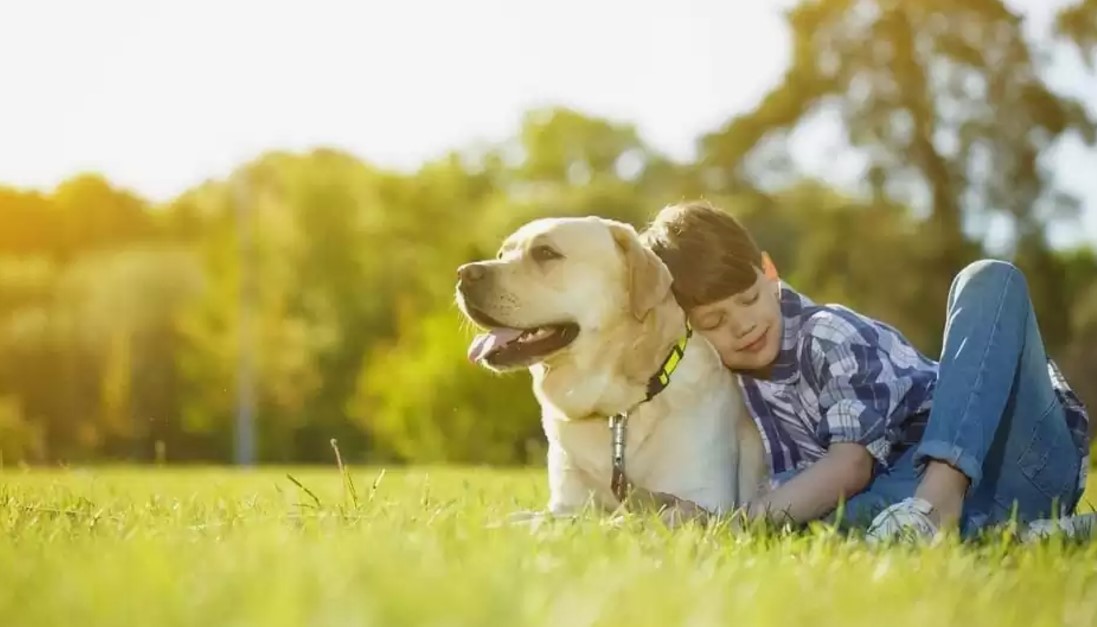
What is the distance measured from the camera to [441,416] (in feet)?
65.4

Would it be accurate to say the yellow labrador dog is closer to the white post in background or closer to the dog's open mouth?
the dog's open mouth

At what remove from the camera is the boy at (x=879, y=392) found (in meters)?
3.85

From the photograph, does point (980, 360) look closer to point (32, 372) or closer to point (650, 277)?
point (650, 277)

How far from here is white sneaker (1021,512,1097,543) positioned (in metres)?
3.71

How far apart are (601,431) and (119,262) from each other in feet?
64.1

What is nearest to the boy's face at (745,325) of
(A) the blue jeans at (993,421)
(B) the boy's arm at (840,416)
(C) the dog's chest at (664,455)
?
(B) the boy's arm at (840,416)

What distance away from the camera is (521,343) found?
13.8 feet

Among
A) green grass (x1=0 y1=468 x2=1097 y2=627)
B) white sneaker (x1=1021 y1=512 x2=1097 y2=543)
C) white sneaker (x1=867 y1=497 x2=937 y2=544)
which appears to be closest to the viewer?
green grass (x1=0 y1=468 x2=1097 y2=627)

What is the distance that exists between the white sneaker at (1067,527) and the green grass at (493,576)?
0.24 metres

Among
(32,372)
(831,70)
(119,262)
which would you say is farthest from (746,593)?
(119,262)

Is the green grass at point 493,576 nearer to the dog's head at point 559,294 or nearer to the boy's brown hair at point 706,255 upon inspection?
the dog's head at point 559,294

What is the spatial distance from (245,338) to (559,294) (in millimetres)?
19875

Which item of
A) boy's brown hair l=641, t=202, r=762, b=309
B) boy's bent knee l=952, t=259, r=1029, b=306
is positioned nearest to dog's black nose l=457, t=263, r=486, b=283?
boy's brown hair l=641, t=202, r=762, b=309

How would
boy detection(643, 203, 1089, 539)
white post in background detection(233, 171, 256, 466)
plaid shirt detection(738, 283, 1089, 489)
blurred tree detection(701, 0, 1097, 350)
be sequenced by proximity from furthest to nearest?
1. white post in background detection(233, 171, 256, 466)
2. blurred tree detection(701, 0, 1097, 350)
3. plaid shirt detection(738, 283, 1089, 489)
4. boy detection(643, 203, 1089, 539)
